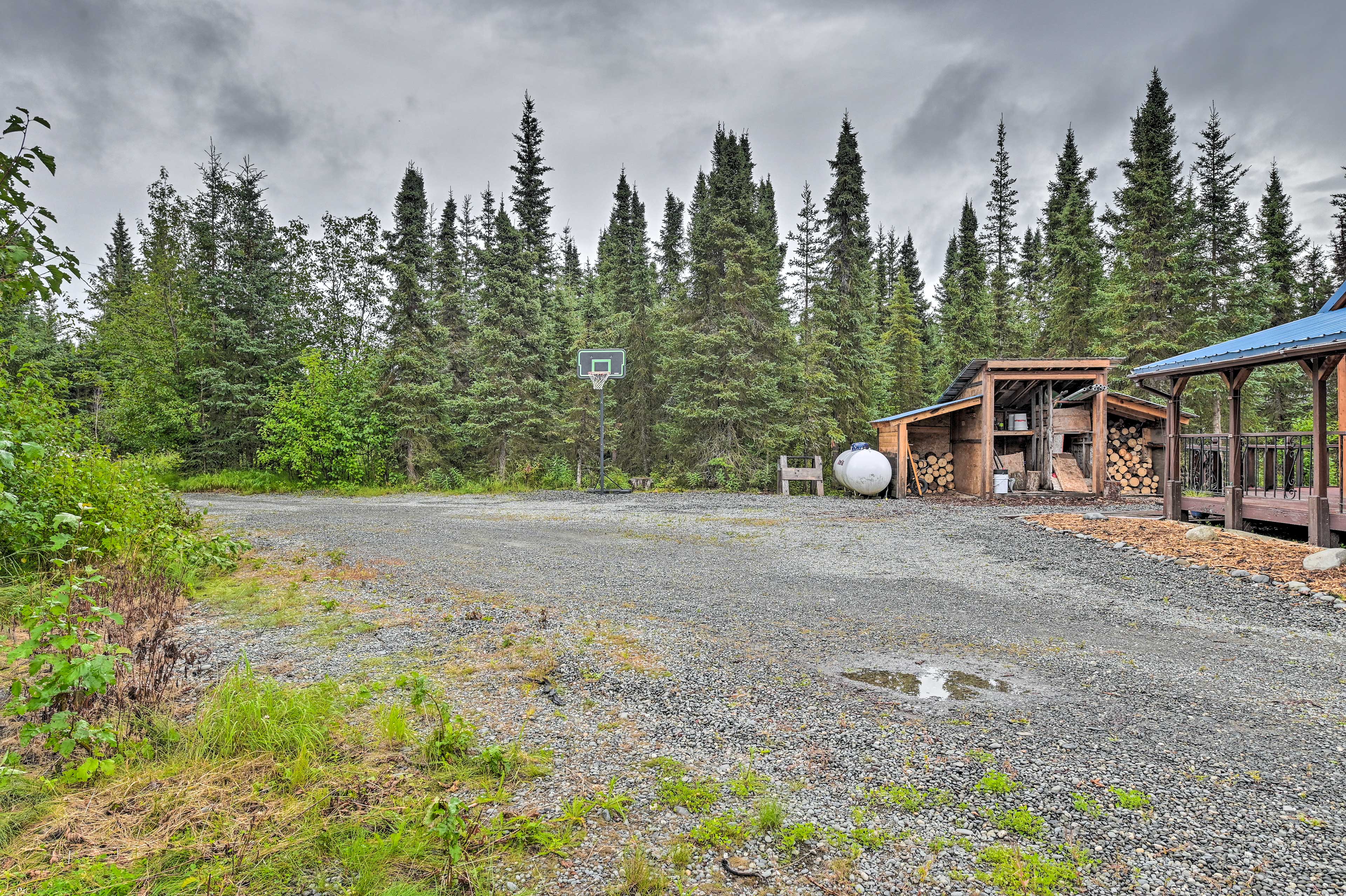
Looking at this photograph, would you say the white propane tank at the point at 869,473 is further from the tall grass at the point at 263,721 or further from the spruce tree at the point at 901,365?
the tall grass at the point at 263,721

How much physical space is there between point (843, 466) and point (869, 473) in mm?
1012

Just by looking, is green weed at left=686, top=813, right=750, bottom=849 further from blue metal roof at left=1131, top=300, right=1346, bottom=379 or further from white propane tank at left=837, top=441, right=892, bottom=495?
white propane tank at left=837, top=441, right=892, bottom=495

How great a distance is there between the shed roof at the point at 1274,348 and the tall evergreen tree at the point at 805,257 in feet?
48.2

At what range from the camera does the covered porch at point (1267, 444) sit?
7.18m

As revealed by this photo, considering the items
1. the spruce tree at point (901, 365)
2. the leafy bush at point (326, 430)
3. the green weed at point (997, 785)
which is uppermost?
the spruce tree at point (901, 365)

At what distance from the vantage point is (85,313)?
26.1 metres

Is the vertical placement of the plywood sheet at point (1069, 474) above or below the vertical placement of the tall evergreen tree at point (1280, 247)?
below

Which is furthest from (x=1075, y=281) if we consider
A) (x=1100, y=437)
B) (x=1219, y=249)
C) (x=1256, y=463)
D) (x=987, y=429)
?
(x=1256, y=463)

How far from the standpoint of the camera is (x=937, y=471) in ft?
53.7

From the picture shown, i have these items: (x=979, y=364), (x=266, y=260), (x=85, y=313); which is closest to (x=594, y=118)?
(x=266, y=260)

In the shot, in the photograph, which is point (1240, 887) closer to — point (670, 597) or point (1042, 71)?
point (670, 597)

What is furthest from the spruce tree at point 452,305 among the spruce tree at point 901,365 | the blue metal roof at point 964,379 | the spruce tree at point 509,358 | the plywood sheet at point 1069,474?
the plywood sheet at point 1069,474

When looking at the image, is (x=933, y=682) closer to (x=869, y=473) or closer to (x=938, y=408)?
(x=869, y=473)

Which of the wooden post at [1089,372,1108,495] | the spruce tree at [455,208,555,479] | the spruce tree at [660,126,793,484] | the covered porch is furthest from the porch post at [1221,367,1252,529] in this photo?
the spruce tree at [455,208,555,479]
